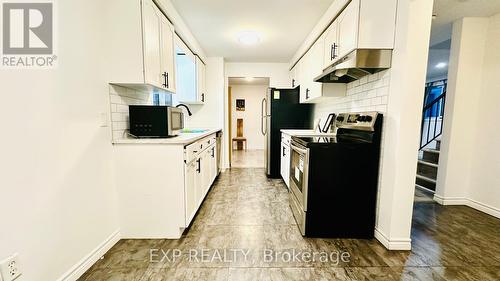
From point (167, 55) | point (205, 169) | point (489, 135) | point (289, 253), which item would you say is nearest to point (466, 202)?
point (489, 135)

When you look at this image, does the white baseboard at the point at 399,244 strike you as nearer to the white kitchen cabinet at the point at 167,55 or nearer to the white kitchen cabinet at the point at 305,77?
the white kitchen cabinet at the point at 305,77

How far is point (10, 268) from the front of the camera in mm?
1057

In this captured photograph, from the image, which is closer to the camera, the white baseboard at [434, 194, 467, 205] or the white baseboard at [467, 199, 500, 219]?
the white baseboard at [467, 199, 500, 219]

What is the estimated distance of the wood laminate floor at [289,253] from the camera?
4.92 feet

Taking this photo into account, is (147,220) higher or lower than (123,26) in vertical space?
lower

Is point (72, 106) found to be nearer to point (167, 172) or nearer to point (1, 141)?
point (1, 141)

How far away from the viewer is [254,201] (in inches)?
113

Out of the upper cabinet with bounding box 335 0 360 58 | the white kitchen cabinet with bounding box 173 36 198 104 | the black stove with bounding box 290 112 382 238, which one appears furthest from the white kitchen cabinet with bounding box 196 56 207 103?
the black stove with bounding box 290 112 382 238

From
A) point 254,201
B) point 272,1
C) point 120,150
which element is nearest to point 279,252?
point 254,201

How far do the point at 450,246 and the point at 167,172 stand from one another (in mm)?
2609

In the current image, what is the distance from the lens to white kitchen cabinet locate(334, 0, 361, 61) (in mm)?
1883

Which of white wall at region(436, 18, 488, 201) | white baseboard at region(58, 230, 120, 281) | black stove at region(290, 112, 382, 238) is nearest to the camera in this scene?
white baseboard at region(58, 230, 120, 281)

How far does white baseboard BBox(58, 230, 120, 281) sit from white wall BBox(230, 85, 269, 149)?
6.06 metres

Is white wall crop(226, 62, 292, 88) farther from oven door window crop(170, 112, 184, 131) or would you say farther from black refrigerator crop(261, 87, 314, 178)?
oven door window crop(170, 112, 184, 131)
